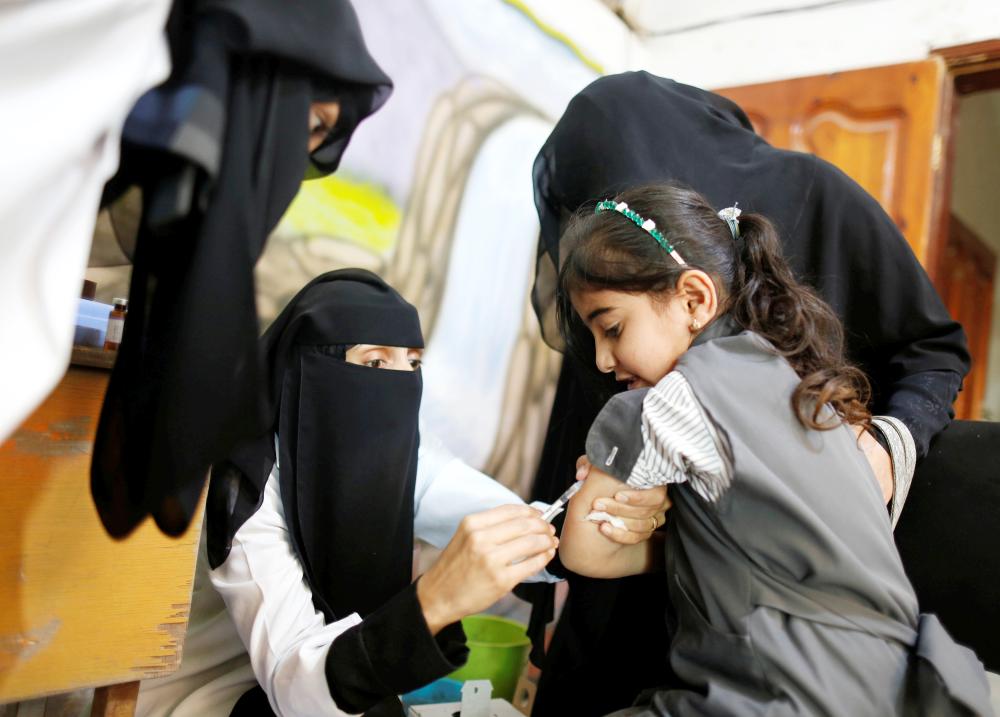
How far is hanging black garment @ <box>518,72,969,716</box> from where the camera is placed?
1.48 metres

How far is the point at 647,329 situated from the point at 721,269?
0.54 ft

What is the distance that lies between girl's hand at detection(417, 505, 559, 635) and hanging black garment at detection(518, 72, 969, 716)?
21.3 inches

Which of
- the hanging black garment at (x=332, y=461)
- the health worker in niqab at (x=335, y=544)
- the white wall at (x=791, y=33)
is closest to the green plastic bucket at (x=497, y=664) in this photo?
the health worker in niqab at (x=335, y=544)

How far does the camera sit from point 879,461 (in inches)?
49.8

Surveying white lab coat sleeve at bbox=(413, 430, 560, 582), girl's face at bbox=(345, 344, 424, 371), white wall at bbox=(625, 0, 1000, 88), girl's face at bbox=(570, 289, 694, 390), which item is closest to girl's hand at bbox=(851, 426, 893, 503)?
girl's face at bbox=(570, 289, 694, 390)

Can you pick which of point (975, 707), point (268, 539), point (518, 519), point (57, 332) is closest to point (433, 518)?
point (268, 539)

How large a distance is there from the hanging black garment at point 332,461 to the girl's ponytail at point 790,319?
600 mm

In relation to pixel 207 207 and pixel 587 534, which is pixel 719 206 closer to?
pixel 587 534

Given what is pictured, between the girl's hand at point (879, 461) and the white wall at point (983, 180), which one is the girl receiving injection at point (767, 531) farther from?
the white wall at point (983, 180)

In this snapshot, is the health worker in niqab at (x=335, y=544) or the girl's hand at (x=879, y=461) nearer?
the health worker in niqab at (x=335, y=544)

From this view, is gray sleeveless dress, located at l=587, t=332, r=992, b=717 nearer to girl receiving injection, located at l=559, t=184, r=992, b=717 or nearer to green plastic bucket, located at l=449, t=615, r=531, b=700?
girl receiving injection, located at l=559, t=184, r=992, b=717

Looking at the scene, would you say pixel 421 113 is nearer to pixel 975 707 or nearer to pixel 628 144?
pixel 628 144

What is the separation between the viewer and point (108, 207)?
2.41 ft

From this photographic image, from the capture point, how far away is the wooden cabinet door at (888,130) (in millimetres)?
2535
